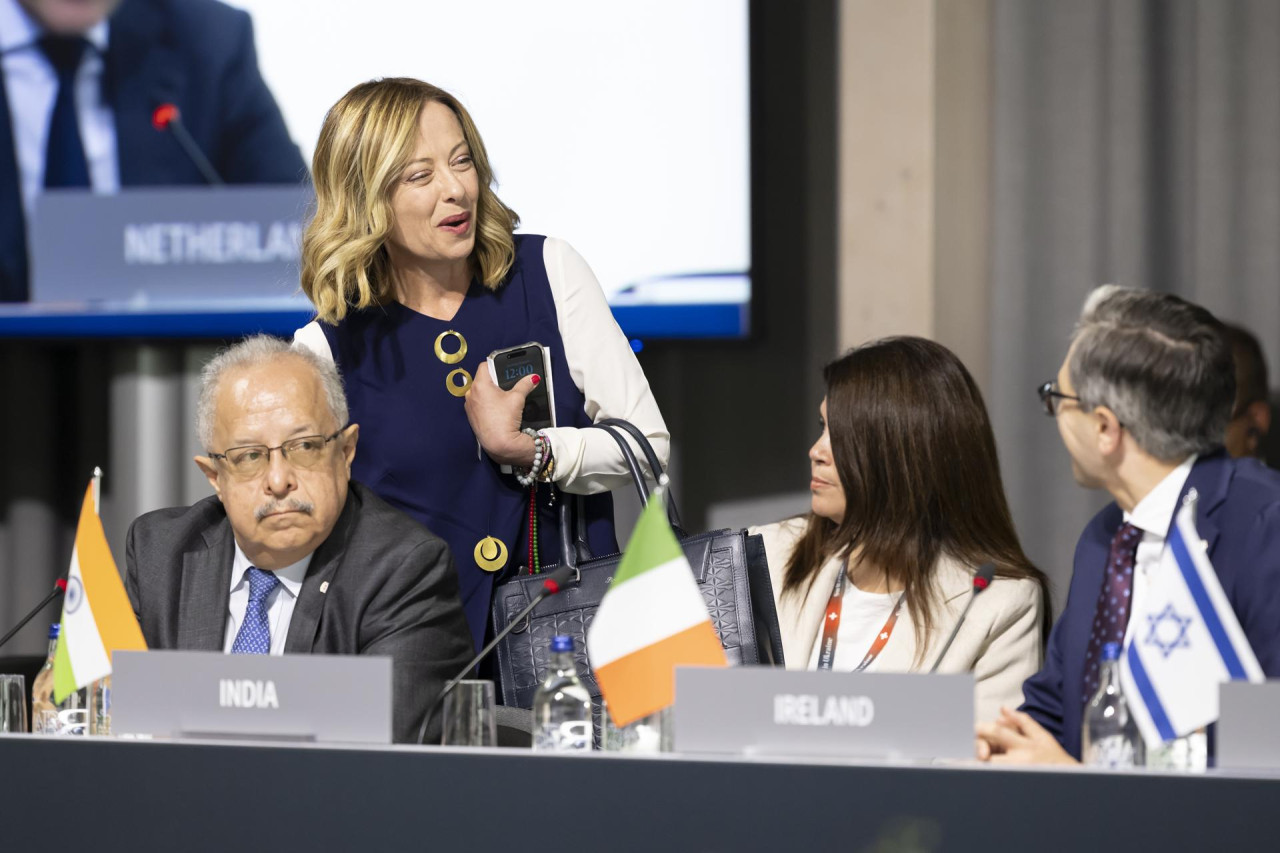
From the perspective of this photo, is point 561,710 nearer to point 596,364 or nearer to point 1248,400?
point 596,364

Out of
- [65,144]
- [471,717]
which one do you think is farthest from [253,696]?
[65,144]

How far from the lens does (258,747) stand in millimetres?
1487

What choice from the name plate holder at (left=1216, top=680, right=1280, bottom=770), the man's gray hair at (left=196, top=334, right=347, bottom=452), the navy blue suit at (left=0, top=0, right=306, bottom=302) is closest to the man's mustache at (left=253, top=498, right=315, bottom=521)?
the man's gray hair at (left=196, top=334, right=347, bottom=452)

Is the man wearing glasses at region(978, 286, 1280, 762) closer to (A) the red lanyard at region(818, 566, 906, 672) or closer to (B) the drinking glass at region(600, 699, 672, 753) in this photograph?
(B) the drinking glass at region(600, 699, 672, 753)

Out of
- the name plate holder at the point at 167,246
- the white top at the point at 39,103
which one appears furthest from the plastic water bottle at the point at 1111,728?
the white top at the point at 39,103

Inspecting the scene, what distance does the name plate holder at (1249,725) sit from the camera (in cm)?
134

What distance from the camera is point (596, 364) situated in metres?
2.33

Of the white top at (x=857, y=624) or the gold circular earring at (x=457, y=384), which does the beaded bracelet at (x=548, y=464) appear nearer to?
the gold circular earring at (x=457, y=384)

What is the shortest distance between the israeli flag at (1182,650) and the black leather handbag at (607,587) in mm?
666

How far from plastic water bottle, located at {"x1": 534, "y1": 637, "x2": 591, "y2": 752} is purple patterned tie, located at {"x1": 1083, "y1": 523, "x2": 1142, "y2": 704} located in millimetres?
604

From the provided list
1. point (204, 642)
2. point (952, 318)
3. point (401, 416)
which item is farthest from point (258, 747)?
point (952, 318)

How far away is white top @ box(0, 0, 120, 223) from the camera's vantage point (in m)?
4.05

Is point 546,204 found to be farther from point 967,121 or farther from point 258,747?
point 258,747

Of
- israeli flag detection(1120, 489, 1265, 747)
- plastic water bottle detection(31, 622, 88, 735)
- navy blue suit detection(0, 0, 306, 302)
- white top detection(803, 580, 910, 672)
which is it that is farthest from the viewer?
navy blue suit detection(0, 0, 306, 302)
